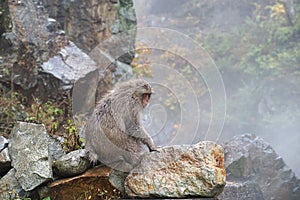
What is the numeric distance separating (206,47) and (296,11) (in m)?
3.60

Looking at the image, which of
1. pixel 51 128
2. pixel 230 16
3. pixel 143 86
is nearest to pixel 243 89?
pixel 230 16

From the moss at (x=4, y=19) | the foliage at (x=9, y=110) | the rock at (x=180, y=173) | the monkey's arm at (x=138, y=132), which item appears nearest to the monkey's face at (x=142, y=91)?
the monkey's arm at (x=138, y=132)

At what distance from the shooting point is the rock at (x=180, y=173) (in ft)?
11.1

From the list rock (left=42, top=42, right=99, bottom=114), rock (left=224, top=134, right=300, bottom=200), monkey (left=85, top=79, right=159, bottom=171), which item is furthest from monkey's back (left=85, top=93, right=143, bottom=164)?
rock (left=224, top=134, right=300, bottom=200)

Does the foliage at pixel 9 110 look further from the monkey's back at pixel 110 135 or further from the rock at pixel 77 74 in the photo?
the monkey's back at pixel 110 135

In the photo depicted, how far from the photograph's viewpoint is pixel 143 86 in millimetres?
3555

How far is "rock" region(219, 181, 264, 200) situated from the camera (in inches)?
199

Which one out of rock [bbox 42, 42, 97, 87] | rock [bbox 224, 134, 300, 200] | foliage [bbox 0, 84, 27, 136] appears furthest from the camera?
rock [bbox 224, 134, 300, 200]

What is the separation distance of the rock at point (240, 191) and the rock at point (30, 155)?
89.9 inches

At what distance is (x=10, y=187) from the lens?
12.2 ft

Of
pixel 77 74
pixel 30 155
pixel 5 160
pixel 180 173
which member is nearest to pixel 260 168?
pixel 77 74

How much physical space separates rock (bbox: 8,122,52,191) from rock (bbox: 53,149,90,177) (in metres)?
0.09

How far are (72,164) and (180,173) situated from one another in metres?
0.98

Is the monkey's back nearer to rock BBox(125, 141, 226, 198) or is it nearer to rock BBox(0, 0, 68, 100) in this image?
rock BBox(125, 141, 226, 198)
